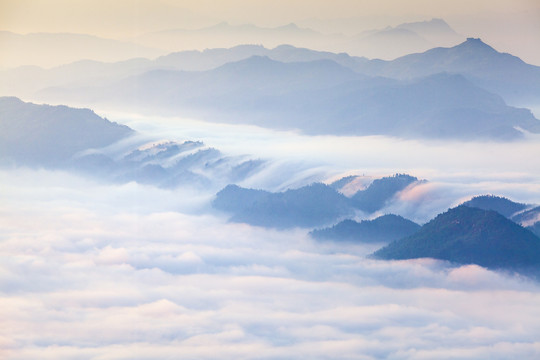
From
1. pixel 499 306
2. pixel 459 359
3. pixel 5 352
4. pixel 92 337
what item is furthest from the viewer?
pixel 499 306

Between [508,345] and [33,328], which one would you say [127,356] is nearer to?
[33,328]

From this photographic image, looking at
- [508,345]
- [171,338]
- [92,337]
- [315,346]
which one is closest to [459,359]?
[508,345]

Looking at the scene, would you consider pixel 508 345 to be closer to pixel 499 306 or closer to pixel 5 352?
pixel 499 306

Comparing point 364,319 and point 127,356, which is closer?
point 127,356

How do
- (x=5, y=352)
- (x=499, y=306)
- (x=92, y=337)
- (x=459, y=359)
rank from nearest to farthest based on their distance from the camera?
1. (x=459, y=359)
2. (x=5, y=352)
3. (x=92, y=337)
4. (x=499, y=306)

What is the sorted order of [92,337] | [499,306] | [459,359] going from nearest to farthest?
[459,359] < [92,337] < [499,306]

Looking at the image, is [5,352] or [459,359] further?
[5,352]

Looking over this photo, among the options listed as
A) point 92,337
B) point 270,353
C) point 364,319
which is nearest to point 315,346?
point 270,353

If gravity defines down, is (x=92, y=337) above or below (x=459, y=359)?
above

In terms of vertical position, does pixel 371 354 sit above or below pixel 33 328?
below
